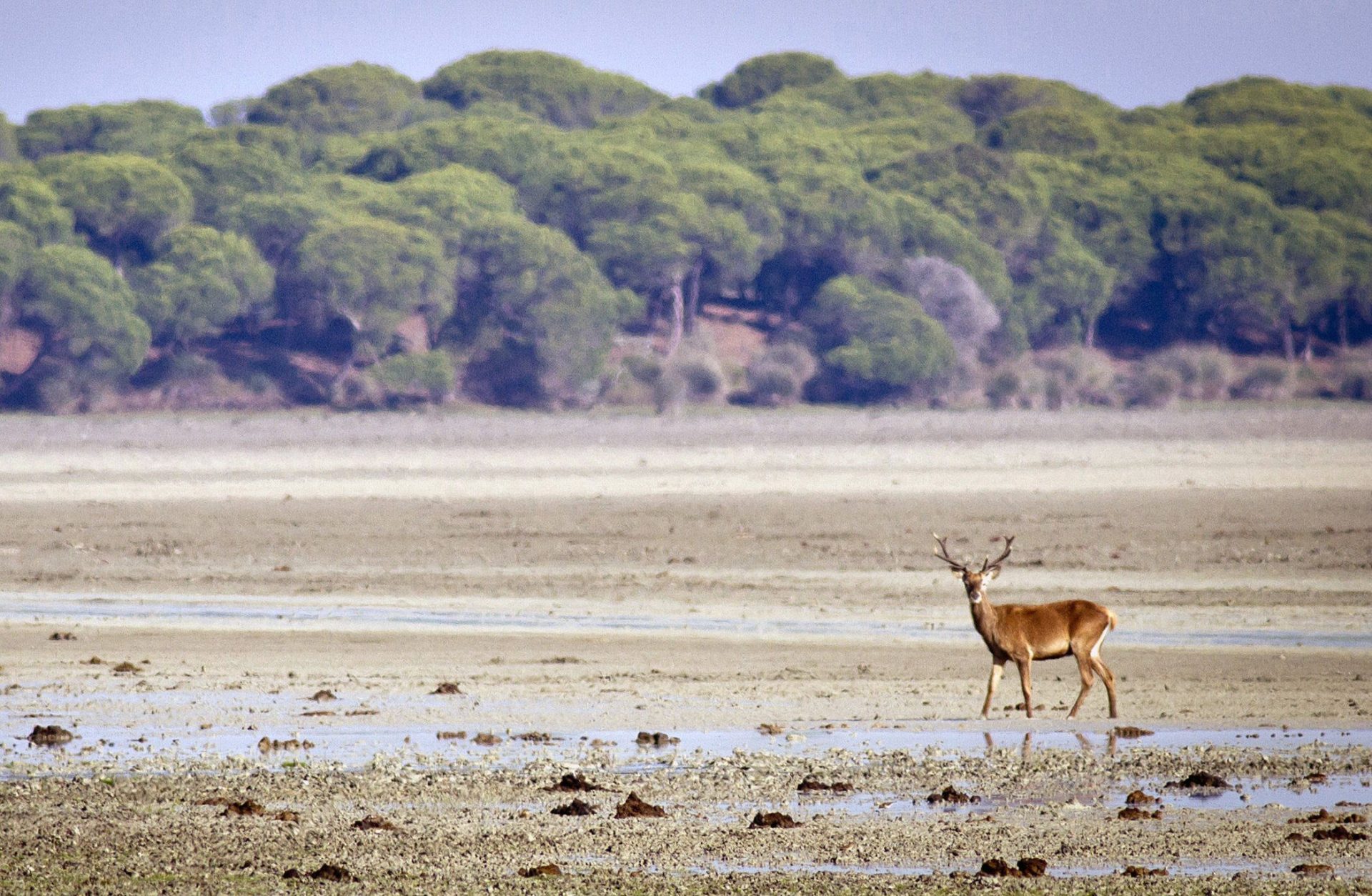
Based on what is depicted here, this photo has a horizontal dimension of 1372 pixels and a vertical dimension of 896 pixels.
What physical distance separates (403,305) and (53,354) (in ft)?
34.1

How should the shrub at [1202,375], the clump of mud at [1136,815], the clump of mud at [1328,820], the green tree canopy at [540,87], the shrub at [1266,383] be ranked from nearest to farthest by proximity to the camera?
the clump of mud at [1328,820], the clump of mud at [1136,815], the shrub at [1202,375], the shrub at [1266,383], the green tree canopy at [540,87]

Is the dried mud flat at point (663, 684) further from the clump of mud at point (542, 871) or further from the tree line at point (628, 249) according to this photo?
the tree line at point (628, 249)

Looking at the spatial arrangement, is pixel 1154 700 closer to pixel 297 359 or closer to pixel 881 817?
pixel 881 817

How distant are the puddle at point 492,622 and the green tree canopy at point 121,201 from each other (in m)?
44.6

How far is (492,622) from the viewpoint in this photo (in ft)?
58.8

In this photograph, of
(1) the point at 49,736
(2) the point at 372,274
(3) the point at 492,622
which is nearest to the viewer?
(1) the point at 49,736

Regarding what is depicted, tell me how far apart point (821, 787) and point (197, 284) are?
50554 millimetres

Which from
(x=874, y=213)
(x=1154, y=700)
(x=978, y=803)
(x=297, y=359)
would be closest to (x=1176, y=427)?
(x=874, y=213)

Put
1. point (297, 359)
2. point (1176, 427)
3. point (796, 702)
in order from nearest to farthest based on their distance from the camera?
point (796, 702)
point (1176, 427)
point (297, 359)

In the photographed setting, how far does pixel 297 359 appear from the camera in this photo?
61.2 metres

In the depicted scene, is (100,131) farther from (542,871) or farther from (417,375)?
(542,871)

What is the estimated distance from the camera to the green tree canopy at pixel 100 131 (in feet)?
255

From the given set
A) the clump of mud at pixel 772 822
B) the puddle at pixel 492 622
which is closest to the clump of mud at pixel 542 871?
the clump of mud at pixel 772 822

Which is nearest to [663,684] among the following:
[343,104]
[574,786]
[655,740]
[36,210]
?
[655,740]
